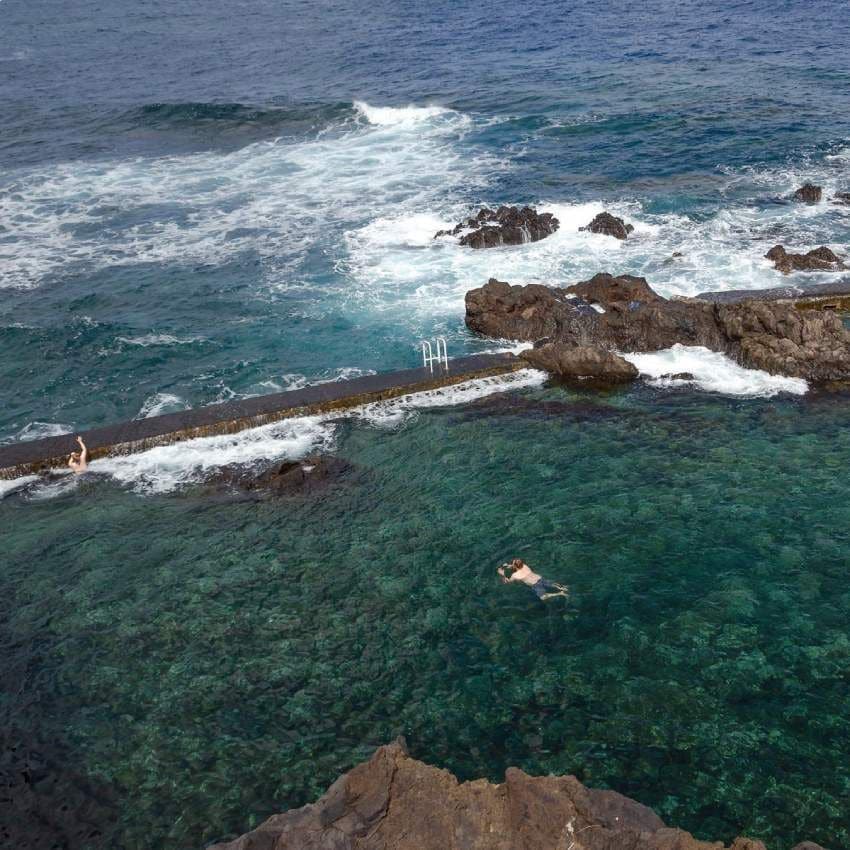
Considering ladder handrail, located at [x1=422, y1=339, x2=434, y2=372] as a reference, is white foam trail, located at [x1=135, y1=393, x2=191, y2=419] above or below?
below

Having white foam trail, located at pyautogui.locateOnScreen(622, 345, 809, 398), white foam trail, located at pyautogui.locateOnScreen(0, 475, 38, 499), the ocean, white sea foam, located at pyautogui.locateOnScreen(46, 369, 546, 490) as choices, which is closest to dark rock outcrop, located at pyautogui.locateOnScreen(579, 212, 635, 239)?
the ocean

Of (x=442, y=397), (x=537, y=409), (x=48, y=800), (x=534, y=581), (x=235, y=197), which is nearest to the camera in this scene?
(x=48, y=800)

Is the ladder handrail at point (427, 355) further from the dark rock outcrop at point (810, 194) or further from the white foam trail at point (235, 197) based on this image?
the dark rock outcrop at point (810, 194)

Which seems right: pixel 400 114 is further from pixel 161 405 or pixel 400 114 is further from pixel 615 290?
pixel 161 405

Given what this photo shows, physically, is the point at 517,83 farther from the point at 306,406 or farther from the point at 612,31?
the point at 306,406

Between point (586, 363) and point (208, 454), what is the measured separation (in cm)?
985

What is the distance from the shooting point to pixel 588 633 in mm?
14484

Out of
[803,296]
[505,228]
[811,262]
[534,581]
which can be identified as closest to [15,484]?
[534,581]

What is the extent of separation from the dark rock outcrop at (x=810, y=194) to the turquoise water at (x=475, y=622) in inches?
586

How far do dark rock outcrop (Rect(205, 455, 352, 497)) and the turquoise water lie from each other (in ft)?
1.47

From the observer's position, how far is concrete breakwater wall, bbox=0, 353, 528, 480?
20641mm

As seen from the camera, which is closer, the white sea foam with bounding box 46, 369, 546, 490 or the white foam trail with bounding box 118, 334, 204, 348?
the white sea foam with bounding box 46, 369, 546, 490

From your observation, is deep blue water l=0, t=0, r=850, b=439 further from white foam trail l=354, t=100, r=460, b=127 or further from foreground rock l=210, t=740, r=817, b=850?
foreground rock l=210, t=740, r=817, b=850

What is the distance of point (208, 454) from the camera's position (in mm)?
20688
